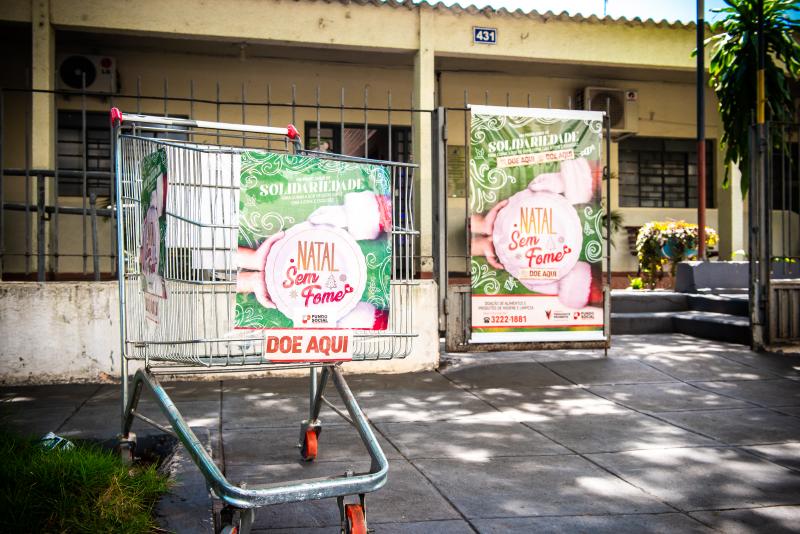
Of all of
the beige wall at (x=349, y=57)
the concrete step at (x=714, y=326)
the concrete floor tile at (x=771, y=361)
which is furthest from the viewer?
the beige wall at (x=349, y=57)

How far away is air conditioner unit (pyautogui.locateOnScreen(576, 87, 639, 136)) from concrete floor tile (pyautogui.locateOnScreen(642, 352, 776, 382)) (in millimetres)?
6978

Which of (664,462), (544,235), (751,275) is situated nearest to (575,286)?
(544,235)

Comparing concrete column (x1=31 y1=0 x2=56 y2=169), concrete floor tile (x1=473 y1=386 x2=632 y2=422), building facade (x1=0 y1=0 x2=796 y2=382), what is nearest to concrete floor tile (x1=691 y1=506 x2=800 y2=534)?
concrete floor tile (x1=473 y1=386 x2=632 y2=422)

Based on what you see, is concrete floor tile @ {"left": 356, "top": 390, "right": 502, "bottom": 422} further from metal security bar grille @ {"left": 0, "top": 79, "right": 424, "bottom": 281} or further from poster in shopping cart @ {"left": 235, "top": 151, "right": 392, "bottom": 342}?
metal security bar grille @ {"left": 0, "top": 79, "right": 424, "bottom": 281}

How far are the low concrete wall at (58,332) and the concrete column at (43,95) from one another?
9.58 feet

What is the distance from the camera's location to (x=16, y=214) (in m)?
9.88

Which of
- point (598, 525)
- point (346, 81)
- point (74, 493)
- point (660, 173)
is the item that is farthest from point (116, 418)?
point (660, 173)

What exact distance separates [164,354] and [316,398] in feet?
3.18

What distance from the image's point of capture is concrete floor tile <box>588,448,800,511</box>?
3293mm

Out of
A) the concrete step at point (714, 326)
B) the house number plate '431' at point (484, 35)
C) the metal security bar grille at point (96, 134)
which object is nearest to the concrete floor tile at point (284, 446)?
the concrete step at point (714, 326)

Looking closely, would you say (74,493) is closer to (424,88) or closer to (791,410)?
(791,410)

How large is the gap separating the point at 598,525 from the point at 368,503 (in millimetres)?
1009

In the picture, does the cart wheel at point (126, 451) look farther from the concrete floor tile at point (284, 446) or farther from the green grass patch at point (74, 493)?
the concrete floor tile at point (284, 446)

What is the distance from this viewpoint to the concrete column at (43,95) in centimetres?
848
